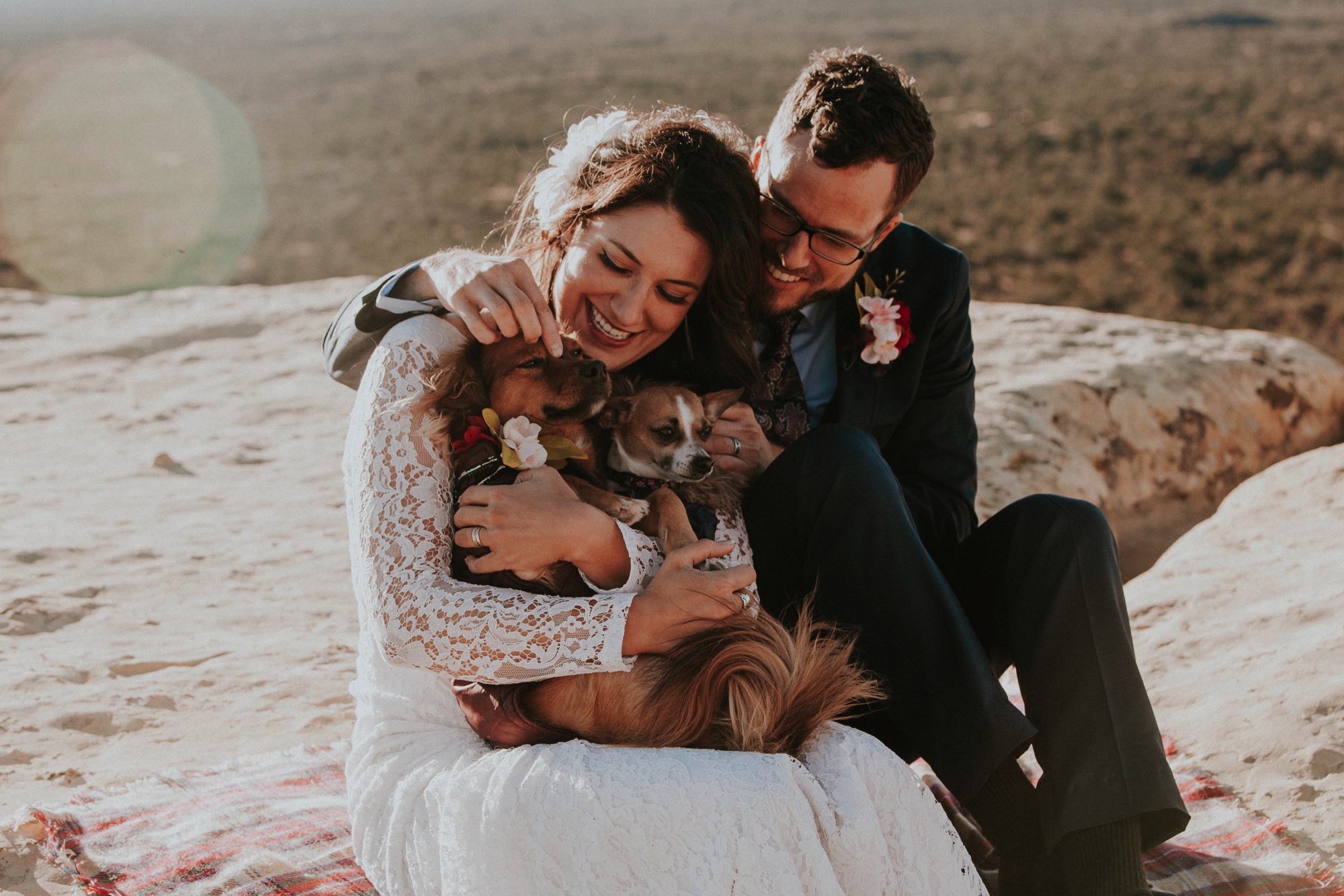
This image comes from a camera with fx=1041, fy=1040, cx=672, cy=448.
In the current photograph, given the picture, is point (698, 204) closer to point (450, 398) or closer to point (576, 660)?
point (450, 398)

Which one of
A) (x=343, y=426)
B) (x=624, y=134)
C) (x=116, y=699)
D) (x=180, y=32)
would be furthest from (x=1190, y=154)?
(x=180, y=32)

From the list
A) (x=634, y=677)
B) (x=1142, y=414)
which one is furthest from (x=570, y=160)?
(x=1142, y=414)

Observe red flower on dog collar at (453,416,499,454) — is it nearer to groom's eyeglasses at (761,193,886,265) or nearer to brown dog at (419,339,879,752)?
brown dog at (419,339,879,752)

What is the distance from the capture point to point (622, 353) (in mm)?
2686

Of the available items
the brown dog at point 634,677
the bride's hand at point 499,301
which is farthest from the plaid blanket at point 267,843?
the bride's hand at point 499,301

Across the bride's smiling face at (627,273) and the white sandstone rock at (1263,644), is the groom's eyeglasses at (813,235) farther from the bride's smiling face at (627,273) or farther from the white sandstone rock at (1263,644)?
the white sandstone rock at (1263,644)

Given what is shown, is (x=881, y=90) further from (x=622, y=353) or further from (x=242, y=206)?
(x=242, y=206)

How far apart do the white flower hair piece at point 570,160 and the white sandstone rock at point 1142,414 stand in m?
2.52

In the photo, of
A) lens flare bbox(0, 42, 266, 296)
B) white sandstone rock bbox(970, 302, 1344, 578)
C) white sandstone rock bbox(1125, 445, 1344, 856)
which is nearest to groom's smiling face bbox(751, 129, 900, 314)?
white sandstone rock bbox(1125, 445, 1344, 856)

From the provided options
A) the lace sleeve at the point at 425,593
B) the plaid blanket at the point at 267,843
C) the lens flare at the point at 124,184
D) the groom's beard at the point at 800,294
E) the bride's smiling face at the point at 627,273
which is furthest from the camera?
the lens flare at the point at 124,184

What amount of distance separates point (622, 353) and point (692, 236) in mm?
→ 369

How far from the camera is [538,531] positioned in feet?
6.82

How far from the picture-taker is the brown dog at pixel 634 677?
2033mm

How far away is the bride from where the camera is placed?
1.81 meters
